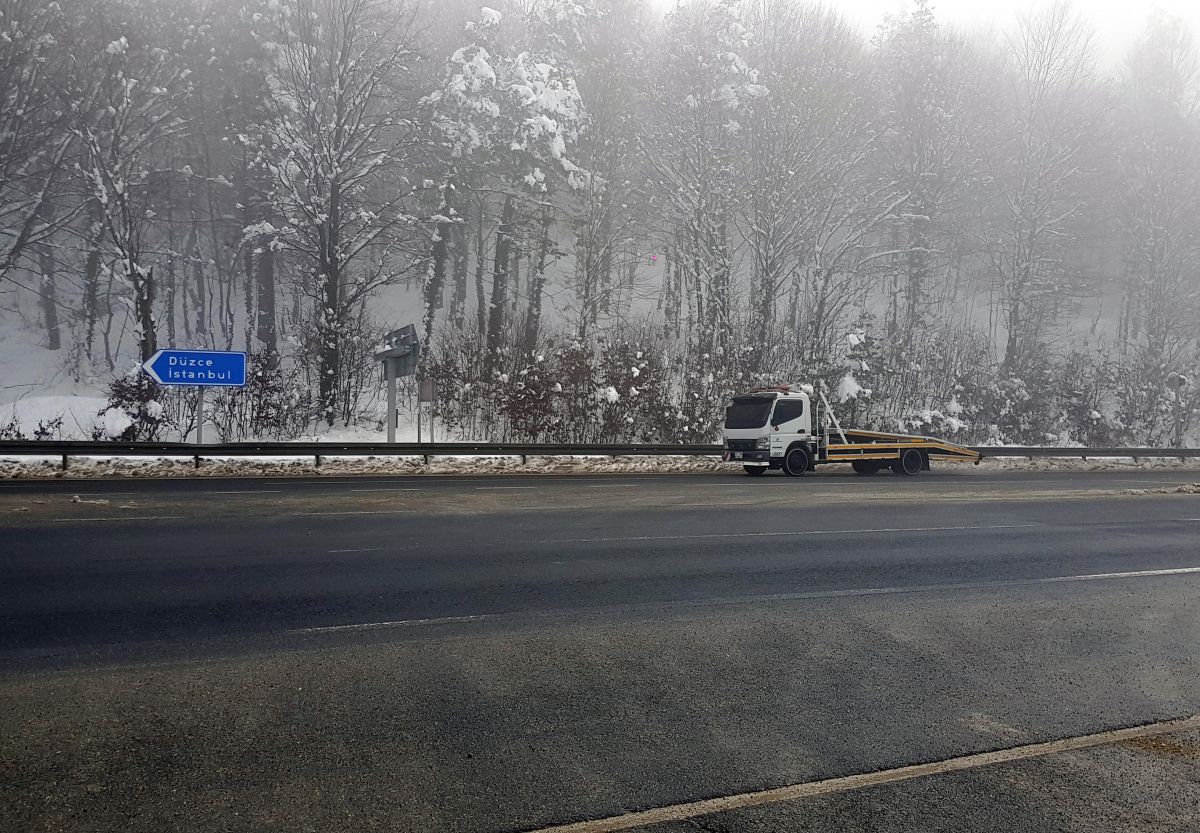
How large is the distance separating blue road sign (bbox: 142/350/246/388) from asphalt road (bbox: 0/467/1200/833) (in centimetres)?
995

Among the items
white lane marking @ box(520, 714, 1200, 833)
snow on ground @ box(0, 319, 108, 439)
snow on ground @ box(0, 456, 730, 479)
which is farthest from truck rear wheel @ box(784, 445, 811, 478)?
snow on ground @ box(0, 319, 108, 439)

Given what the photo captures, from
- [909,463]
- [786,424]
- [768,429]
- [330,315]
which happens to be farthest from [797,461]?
[330,315]

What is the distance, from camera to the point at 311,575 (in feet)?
29.0

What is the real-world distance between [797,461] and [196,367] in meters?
16.2

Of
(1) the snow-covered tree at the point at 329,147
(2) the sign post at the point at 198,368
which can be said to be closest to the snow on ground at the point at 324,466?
(2) the sign post at the point at 198,368

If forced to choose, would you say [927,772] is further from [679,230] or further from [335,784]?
[679,230]

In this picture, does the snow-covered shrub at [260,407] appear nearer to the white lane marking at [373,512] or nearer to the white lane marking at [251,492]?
the white lane marking at [251,492]

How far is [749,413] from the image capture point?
2383 centimetres

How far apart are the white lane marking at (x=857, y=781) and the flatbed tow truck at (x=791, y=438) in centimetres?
1816

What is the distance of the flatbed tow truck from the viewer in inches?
926

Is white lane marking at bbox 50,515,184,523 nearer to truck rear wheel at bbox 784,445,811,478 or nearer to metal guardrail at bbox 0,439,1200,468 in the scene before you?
metal guardrail at bbox 0,439,1200,468

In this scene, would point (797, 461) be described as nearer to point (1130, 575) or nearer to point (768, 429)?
point (768, 429)

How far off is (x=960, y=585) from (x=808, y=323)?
2660 cm

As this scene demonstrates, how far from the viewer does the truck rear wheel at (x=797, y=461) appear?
24016mm
